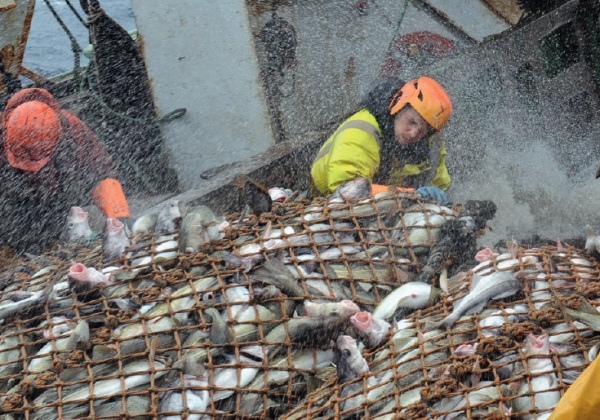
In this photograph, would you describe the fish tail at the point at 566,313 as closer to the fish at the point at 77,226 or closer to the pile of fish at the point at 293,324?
the pile of fish at the point at 293,324

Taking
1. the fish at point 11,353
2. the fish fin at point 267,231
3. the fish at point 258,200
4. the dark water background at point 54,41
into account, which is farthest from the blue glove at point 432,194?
the dark water background at point 54,41

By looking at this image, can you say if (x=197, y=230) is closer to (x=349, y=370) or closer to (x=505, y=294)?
(x=349, y=370)

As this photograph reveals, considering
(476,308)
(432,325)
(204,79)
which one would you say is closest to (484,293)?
(476,308)

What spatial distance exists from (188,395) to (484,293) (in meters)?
1.38

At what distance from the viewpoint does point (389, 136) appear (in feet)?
17.9

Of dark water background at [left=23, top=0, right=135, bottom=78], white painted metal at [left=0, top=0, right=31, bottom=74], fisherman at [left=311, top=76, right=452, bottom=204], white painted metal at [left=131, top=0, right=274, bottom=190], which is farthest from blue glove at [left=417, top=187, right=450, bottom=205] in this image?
dark water background at [left=23, top=0, right=135, bottom=78]

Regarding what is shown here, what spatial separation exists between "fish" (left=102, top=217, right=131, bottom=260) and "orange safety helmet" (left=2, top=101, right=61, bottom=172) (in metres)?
2.01

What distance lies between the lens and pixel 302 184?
20.9ft

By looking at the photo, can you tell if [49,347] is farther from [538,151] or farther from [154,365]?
[538,151]

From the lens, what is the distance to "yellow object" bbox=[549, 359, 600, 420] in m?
1.87

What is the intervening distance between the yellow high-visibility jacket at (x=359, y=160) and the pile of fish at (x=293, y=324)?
50.1 inches

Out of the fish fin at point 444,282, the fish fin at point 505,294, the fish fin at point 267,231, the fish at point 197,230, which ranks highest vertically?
the fish at point 197,230

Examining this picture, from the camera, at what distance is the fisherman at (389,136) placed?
16.8ft

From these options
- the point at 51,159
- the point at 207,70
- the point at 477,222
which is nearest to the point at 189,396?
the point at 477,222
